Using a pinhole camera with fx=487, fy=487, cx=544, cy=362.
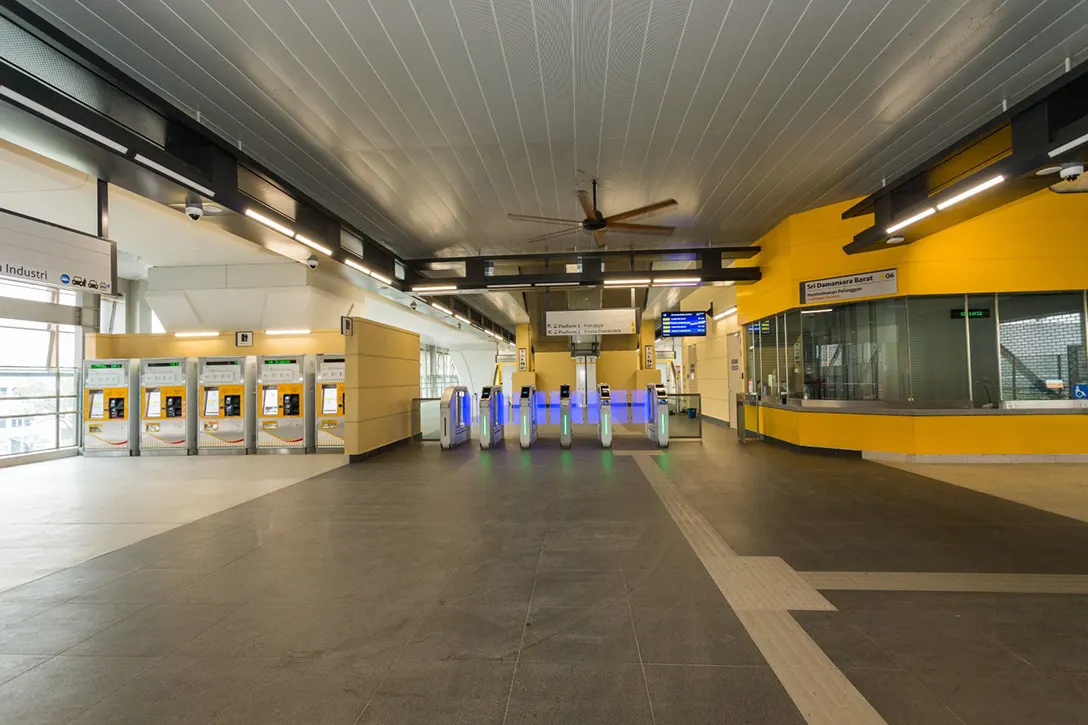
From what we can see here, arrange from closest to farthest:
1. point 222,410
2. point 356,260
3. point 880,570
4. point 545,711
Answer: point 545,711
point 880,570
point 356,260
point 222,410

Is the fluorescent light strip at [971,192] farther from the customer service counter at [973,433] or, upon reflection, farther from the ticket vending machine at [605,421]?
the ticket vending machine at [605,421]

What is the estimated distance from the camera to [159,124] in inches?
169

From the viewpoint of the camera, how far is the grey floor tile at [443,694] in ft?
6.26

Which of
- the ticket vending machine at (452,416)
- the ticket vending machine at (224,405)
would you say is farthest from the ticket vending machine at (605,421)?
the ticket vending machine at (224,405)

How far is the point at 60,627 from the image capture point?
269 cm

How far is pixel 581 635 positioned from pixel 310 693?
1.26 meters

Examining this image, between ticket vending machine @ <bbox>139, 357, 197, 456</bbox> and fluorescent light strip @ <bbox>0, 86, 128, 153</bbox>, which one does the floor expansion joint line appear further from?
ticket vending machine @ <bbox>139, 357, 197, 456</bbox>

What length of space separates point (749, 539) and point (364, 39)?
16.0 ft

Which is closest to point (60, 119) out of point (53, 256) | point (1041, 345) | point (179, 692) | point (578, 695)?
point (53, 256)

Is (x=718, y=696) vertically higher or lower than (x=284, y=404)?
lower

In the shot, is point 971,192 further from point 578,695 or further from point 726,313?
point 726,313

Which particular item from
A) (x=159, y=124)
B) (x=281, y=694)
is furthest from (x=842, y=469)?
(x=159, y=124)

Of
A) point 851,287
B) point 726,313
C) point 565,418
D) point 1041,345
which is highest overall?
point 726,313

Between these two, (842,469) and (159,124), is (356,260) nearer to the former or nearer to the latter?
(159,124)
